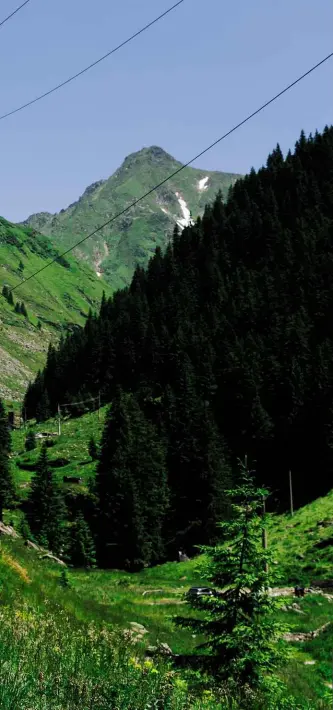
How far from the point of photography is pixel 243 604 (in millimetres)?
12250

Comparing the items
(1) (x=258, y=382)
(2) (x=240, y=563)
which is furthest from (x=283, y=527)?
(2) (x=240, y=563)

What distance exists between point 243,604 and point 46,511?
57.6 m

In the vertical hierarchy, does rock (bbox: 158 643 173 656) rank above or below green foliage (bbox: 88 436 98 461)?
below

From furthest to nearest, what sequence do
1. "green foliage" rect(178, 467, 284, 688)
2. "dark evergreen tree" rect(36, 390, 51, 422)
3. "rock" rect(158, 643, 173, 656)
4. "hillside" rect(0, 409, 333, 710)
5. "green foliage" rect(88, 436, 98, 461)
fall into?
"dark evergreen tree" rect(36, 390, 51, 422), "green foliage" rect(88, 436, 98, 461), "rock" rect(158, 643, 173, 656), "green foliage" rect(178, 467, 284, 688), "hillside" rect(0, 409, 333, 710)

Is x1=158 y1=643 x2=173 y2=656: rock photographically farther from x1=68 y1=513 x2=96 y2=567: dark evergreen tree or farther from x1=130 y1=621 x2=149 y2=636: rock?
x1=68 y1=513 x2=96 y2=567: dark evergreen tree

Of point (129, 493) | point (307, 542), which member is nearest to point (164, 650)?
point (307, 542)

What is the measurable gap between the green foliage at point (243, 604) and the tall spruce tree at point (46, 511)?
2073 inches

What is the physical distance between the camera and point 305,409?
80.2 metres

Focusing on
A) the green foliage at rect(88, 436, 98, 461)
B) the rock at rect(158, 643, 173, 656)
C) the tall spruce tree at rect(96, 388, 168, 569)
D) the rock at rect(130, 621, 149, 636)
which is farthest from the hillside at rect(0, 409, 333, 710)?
the green foliage at rect(88, 436, 98, 461)

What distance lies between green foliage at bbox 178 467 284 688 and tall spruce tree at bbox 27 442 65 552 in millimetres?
52655

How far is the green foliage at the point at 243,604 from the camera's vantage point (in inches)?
450

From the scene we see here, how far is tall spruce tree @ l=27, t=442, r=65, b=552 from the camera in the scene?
63.7 metres

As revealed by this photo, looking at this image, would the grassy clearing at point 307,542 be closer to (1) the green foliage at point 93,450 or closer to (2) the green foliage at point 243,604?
(2) the green foliage at point 243,604

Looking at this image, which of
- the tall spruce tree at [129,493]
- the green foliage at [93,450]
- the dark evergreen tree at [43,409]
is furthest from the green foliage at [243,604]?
the dark evergreen tree at [43,409]
